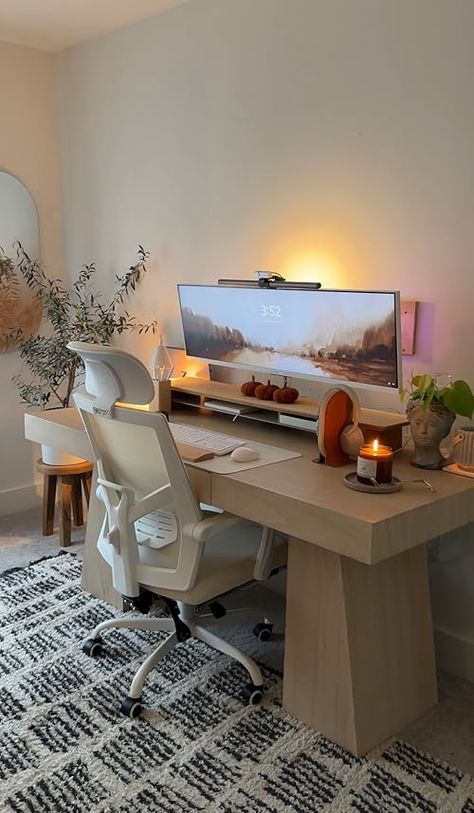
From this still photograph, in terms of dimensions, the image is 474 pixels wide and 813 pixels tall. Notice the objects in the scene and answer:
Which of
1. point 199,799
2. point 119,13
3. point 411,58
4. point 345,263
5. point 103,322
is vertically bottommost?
point 199,799

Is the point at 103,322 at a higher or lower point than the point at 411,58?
lower

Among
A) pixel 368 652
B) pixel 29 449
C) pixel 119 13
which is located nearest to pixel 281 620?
pixel 368 652

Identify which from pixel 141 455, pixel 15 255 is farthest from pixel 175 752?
pixel 15 255

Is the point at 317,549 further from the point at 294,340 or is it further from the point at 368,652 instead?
the point at 294,340

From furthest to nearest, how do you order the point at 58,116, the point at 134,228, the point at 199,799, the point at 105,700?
the point at 58,116 < the point at 134,228 < the point at 105,700 < the point at 199,799

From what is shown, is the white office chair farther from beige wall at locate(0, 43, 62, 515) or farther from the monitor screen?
beige wall at locate(0, 43, 62, 515)

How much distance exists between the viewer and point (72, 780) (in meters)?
1.84

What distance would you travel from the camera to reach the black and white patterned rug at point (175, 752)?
5.86 ft

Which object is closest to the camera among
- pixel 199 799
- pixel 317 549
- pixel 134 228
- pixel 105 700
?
pixel 199 799

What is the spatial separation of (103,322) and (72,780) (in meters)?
2.05

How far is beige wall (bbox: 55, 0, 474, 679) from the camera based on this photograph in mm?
2160

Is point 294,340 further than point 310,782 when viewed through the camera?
Yes

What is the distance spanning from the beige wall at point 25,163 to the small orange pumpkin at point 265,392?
171cm

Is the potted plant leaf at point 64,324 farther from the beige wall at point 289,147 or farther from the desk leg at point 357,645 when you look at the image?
the desk leg at point 357,645
